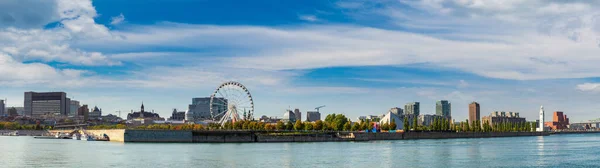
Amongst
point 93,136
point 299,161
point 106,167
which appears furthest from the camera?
point 93,136

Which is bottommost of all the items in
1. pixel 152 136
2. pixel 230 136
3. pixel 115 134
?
pixel 230 136

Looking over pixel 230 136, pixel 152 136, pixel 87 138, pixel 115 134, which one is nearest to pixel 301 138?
pixel 230 136

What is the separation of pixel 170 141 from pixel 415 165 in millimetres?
68612

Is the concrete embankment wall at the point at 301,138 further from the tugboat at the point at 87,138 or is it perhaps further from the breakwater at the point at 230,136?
the tugboat at the point at 87,138

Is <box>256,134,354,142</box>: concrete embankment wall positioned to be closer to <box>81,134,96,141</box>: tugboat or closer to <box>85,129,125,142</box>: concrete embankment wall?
<box>85,129,125,142</box>: concrete embankment wall

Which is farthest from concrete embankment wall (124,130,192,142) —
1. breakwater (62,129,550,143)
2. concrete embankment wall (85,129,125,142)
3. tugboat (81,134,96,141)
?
tugboat (81,134,96,141)

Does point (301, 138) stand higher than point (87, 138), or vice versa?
point (301, 138)

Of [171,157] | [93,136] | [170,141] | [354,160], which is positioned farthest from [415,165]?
[93,136]

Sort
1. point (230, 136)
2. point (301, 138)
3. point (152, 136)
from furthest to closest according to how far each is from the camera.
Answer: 1. point (301, 138)
2. point (230, 136)
3. point (152, 136)

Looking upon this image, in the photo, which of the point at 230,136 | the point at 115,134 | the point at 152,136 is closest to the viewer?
the point at 152,136

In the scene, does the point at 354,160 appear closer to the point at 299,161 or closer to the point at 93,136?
the point at 299,161

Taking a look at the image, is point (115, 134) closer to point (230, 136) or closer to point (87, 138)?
point (230, 136)

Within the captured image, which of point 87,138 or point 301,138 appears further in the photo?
point 87,138

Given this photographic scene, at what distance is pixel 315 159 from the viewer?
256ft
